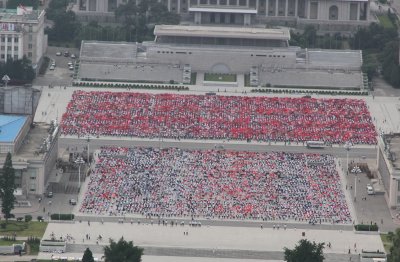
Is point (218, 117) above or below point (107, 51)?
below

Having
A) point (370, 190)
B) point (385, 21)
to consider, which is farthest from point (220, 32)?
point (370, 190)

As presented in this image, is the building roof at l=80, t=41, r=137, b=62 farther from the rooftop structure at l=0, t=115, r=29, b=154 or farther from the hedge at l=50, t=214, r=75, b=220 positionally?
the hedge at l=50, t=214, r=75, b=220

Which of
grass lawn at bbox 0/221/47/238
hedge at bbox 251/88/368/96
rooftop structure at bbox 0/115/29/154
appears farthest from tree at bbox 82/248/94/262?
hedge at bbox 251/88/368/96

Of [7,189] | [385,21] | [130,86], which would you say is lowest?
[7,189]

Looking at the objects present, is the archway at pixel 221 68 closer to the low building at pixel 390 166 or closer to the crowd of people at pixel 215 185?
the crowd of people at pixel 215 185

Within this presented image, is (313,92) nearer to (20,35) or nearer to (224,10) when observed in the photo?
(224,10)

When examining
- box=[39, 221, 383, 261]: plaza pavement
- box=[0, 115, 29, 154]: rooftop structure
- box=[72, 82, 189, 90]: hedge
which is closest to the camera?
Result: box=[39, 221, 383, 261]: plaza pavement
